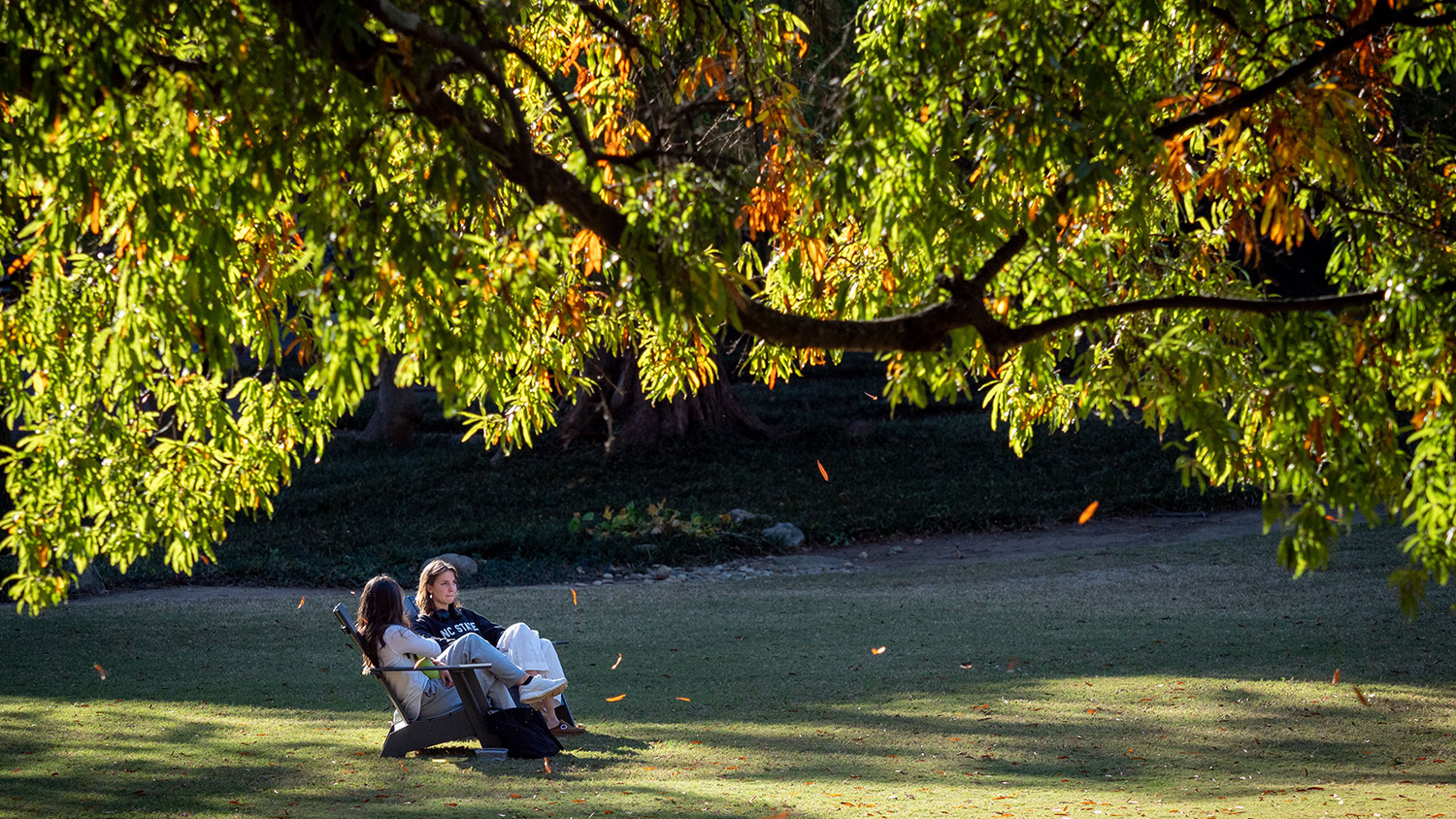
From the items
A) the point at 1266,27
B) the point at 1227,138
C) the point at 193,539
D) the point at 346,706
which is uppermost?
the point at 1266,27

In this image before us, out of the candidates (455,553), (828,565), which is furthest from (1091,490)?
(455,553)

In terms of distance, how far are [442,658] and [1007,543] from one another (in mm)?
10418

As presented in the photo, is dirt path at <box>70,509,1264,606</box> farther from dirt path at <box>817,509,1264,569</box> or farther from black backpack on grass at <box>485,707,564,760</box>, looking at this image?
black backpack on grass at <box>485,707,564,760</box>

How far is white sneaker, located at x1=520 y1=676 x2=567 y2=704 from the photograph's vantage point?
6.57m

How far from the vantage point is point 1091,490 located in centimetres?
1767

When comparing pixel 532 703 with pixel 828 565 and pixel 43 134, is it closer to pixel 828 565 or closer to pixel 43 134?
pixel 43 134

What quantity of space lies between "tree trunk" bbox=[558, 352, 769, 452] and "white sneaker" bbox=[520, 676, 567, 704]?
1443cm

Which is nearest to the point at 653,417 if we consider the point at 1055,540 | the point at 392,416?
the point at 392,416

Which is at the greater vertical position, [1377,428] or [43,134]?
[43,134]

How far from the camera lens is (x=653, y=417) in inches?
856

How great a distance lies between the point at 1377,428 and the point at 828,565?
1118 centimetres

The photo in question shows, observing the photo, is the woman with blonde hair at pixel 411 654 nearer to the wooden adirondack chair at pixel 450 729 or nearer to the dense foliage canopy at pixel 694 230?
the wooden adirondack chair at pixel 450 729

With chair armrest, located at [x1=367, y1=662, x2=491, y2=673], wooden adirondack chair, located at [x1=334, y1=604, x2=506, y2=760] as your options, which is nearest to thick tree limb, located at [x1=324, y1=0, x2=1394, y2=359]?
chair armrest, located at [x1=367, y1=662, x2=491, y2=673]

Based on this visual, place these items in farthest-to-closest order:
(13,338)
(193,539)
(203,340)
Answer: (193,539) < (13,338) < (203,340)
